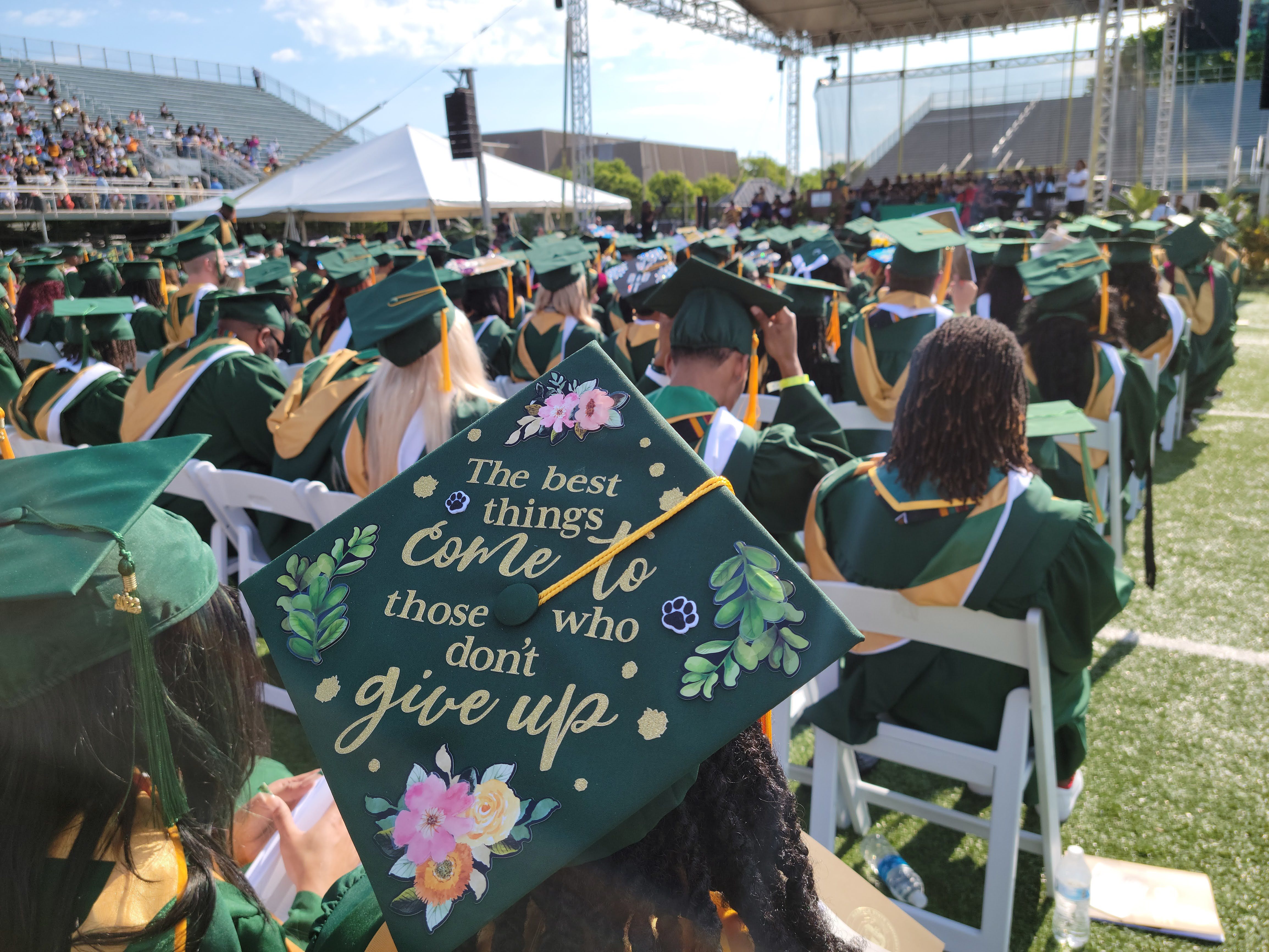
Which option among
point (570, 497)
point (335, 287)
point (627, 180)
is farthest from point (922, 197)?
point (627, 180)

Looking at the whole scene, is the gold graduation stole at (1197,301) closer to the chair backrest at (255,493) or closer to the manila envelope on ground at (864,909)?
the chair backrest at (255,493)

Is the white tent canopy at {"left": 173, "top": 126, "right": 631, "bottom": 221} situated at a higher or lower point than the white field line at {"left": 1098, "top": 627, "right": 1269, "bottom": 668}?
higher

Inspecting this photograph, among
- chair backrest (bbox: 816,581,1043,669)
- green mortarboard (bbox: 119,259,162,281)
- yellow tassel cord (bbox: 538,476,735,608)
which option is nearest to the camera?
yellow tassel cord (bbox: 538,476,735,608)

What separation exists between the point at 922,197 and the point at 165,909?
83.8 ft

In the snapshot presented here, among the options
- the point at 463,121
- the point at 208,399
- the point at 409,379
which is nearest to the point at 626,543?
the point at 409,379

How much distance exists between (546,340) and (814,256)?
2.07m

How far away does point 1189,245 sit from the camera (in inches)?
250

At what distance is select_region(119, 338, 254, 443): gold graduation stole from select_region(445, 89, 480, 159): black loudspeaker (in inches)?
476

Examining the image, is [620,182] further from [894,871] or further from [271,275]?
[894,871]

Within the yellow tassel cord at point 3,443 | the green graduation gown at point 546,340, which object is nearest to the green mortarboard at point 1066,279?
the green graduation gown at point 546,340

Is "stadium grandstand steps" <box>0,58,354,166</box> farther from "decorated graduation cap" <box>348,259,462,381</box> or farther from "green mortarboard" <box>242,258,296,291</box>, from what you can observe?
"decorated graduation cap" <box>348,259,462,381</box>

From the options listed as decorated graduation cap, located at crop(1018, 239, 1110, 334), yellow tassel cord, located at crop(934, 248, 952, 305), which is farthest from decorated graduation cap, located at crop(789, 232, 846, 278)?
decorated graduation cap, located at crop(1018, 239, 1110, 334)

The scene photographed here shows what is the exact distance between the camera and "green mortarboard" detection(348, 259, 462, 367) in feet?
8.89

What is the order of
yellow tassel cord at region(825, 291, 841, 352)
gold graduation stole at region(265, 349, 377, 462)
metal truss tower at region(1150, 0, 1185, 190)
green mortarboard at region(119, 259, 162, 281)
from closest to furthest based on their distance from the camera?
gold graduation stole at region(265, 349, 377, 462) → yellow tassel cord at region(825, 291, 841, 352) → green mortarboard at region(119, 259, 162, 281) → metal truss tower at region(1150, 0, 1185, 190)
